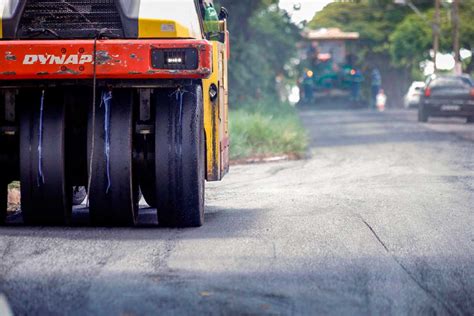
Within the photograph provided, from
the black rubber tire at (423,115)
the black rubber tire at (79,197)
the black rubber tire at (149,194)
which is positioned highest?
the black rubber tire at (149,194)

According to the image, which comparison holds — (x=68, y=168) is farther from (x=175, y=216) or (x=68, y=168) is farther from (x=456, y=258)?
(x=456, y=258)

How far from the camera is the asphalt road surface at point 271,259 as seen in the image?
21.7 feet

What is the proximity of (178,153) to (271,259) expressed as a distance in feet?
6.09

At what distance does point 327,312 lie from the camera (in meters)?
6.40

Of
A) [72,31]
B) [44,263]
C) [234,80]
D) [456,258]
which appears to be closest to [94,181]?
[72,31]

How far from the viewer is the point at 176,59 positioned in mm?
9438

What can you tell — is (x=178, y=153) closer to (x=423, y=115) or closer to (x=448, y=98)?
(x=448, y=98)

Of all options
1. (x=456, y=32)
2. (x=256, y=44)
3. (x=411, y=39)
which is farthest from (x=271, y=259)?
(x=411, y=39)

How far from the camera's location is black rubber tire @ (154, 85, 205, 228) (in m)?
Result: 9.74

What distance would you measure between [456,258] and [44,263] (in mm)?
2739

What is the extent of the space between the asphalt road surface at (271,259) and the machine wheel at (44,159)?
0.22 m

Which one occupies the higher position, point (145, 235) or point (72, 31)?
point (72, 31)

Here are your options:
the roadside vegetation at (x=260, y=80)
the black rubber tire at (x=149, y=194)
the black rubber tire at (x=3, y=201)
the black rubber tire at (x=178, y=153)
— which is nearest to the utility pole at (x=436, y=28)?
the roadside vegetation at (x=260, y=80)

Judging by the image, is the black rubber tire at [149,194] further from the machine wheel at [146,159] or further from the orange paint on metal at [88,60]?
the orange paint on metal at [88,60]
